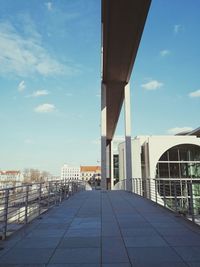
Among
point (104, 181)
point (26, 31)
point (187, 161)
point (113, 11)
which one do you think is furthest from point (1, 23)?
point (187, 161)

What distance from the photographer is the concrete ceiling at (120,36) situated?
1022 centimetres

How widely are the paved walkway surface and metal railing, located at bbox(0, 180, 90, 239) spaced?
0.87ft

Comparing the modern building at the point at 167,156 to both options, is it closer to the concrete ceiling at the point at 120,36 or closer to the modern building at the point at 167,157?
the modern building at the point at 167,157

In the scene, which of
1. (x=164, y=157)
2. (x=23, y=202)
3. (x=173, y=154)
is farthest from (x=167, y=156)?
(x=23, y=202)

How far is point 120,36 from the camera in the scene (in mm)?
12586

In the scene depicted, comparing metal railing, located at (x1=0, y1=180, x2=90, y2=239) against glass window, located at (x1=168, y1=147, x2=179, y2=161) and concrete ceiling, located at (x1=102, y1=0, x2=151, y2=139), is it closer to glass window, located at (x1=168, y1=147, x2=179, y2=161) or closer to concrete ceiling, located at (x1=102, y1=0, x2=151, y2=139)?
Result: concrete ceiling, located at (x1=102, y1=0, x2=151, y2=139)

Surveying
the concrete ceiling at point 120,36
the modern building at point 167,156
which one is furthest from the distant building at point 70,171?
the concrete ceiling at point 120,36

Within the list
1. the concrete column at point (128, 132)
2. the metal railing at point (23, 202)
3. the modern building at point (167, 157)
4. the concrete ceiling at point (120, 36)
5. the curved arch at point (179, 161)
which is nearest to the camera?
the metal railing at point (23, 202)

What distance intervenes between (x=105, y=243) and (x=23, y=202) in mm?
2509

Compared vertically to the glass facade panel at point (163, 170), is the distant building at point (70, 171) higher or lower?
higher

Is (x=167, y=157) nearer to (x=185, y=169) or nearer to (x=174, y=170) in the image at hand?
(x=174, y=170)

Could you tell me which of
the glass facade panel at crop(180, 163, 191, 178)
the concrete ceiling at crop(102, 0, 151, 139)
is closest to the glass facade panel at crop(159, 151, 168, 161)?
the glass facade panel at crop(180, 163, 191, 178)

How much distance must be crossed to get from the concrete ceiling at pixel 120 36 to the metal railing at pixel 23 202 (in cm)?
679

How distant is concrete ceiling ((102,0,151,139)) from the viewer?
10219mm
